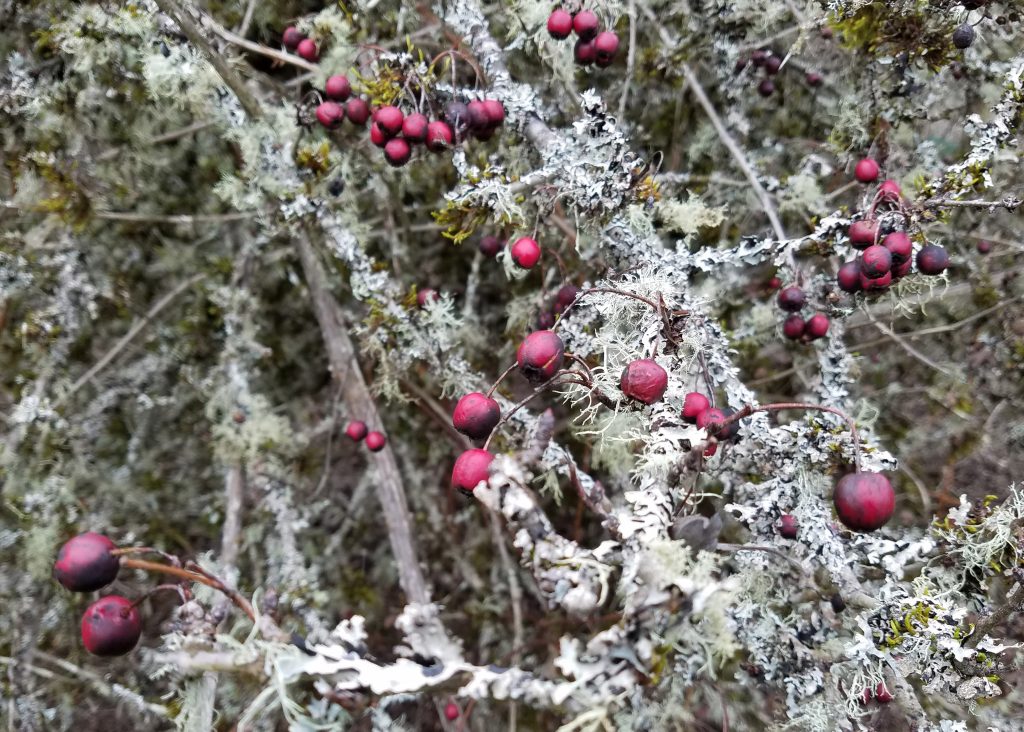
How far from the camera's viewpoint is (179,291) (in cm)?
248

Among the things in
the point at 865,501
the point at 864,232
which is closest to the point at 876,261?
the point at 864,232

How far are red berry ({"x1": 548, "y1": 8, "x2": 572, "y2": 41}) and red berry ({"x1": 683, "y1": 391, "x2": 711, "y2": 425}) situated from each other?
101 centimetres

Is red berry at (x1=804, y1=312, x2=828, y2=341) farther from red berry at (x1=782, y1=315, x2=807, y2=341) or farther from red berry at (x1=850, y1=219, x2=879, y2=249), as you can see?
red berry at (x1=850, y1=219, x2=879, y2=249)

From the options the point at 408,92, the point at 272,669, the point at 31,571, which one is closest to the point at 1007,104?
the point at 408,92

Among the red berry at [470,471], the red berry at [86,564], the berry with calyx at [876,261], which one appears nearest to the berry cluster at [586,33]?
the berry with calyx at [876,261]

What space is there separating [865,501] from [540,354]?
24.9 inches

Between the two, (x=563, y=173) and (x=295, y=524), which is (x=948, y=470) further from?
(x=295, y=524)

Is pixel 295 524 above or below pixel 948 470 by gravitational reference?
above

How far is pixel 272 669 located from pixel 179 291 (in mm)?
1885

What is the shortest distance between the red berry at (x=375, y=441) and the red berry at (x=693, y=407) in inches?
42.2

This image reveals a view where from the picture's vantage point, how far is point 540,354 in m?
1.19

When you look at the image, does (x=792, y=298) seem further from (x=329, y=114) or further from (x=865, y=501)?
(x=329, y=114)

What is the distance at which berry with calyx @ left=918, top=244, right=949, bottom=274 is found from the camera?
1471mm

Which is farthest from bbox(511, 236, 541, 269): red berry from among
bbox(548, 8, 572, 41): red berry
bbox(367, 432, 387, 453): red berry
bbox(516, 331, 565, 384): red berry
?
bbox(367, 432, 387, 453): red berry
